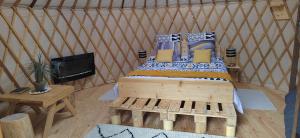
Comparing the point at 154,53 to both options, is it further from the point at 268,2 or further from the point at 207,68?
the point at 268,2

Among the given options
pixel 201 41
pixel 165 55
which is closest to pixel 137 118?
pixel 165 55

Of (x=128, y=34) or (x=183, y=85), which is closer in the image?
(x=183, y=85)

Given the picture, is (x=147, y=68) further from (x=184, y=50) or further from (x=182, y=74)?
(x=184, y=50)

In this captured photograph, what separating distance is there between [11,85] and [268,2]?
14.3 ft

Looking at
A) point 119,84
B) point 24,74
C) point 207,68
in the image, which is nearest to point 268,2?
point 207,68

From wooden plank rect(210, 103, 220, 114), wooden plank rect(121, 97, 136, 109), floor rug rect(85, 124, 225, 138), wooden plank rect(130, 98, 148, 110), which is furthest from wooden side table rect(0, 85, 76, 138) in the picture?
wooden plank rect(210, 103, 220, 114)

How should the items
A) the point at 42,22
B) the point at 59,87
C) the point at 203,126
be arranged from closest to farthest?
the point at 203,126 < the point at 59,87 < the point at 42,22

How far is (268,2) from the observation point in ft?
12.1

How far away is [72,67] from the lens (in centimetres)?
388

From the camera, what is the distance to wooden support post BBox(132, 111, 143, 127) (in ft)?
8.32

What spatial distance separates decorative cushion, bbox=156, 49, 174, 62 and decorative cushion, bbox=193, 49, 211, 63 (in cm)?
44

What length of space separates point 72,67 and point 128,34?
1379mm

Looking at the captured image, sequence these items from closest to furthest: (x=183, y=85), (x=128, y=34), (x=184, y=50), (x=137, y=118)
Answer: (x=137, y=118) → (x=183, y=85) → (x=184, y=50) → (x=128, y=34)

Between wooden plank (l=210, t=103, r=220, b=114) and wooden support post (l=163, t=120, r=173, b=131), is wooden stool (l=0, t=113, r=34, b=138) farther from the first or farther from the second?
wooden plank (l=210, t=103, r=220, b=114)
